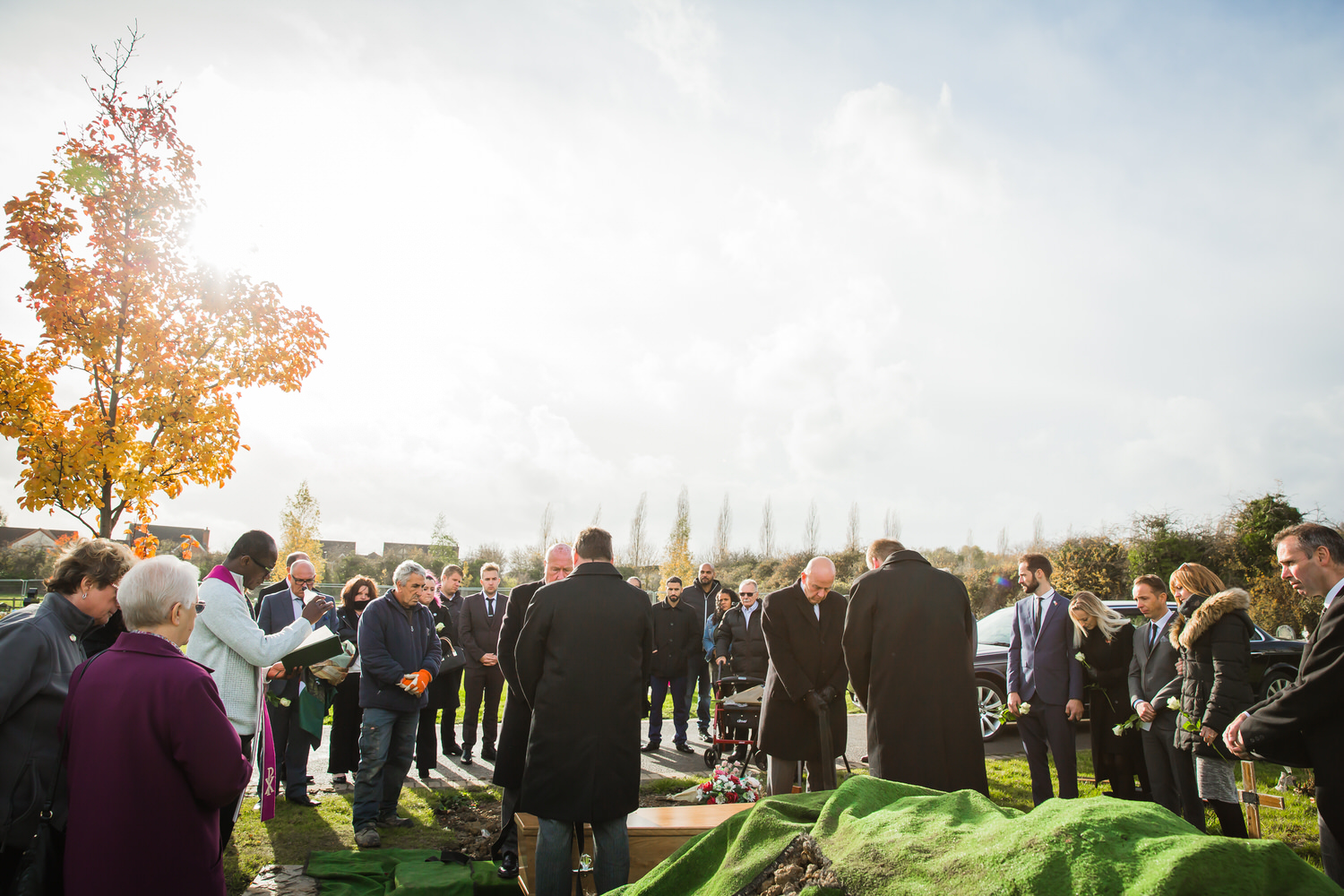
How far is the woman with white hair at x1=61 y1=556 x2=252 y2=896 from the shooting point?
2.63m

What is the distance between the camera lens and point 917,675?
4.68 metres

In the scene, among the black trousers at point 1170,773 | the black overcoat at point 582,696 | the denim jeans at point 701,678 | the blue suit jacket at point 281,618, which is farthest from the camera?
the denim jeans at point 701,678

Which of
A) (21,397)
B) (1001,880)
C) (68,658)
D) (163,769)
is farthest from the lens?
(21,397)

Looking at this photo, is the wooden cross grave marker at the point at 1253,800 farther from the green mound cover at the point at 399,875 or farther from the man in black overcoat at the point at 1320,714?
the green mound cover at the point at 399,875

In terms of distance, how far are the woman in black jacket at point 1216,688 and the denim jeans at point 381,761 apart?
19.3 feet

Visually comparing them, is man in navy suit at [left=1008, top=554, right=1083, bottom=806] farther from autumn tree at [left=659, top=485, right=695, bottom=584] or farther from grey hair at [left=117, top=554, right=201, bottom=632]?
autumn tree at [left=659, top=485, right=695, bottom=584]

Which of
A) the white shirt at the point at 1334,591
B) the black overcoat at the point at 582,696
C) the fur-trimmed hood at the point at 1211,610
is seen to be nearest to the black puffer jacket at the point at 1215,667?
the fur-trimmed hood at the point at 1211,610

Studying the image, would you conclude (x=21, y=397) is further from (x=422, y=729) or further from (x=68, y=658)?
(x=422, y=729)

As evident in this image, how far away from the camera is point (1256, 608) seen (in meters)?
15.6

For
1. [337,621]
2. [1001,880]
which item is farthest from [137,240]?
[1001,880]

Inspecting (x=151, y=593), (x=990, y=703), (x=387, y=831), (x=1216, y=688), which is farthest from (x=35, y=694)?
(x=990, y=703)

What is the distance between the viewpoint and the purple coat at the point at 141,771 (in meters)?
2.62

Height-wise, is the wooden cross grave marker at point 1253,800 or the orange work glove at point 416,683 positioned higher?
the orange work glove at point 416,683

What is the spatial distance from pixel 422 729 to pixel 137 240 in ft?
17.7
